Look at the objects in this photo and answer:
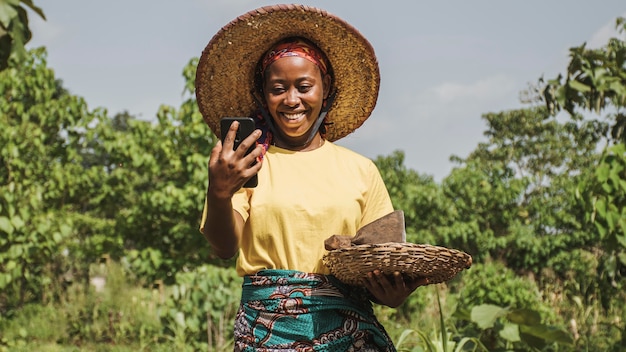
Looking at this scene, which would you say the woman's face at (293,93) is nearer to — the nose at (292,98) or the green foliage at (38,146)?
the nose at (292,98)

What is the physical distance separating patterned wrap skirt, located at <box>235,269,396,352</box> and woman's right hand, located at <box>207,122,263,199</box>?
0.33 metres

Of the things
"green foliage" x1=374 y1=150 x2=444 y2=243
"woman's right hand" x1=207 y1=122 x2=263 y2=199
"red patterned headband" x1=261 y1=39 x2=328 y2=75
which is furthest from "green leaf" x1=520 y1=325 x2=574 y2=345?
"green foliage" x1=374 y1=150 x2=444 y2=243

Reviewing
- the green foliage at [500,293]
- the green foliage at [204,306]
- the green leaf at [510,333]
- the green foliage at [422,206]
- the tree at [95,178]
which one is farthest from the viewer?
the green foliage at [422,206]

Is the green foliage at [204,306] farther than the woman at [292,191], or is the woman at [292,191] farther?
the green foliage at [204,306]

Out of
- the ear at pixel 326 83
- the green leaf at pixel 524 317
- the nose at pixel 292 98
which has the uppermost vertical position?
the ear at pixel 326 83

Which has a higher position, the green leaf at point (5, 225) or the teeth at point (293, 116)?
the green leaf at point (5, 225)

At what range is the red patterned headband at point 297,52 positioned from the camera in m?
2.11

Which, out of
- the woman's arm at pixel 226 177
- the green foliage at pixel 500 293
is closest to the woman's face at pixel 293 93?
the woman's arm at pixel 226 177

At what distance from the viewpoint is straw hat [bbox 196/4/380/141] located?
2.17m

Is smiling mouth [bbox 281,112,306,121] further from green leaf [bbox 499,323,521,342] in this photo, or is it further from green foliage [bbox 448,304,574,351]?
green leaf [bbox 499,323,521,342]

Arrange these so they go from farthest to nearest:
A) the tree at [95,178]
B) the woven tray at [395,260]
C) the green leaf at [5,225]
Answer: the tree at [95,178]
the green leaf at [5,225]
the woven tray at [395,260]

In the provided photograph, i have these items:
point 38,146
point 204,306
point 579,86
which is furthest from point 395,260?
point 38,146

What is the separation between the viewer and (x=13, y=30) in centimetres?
181

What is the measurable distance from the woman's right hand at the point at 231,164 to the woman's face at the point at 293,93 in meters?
0.33
